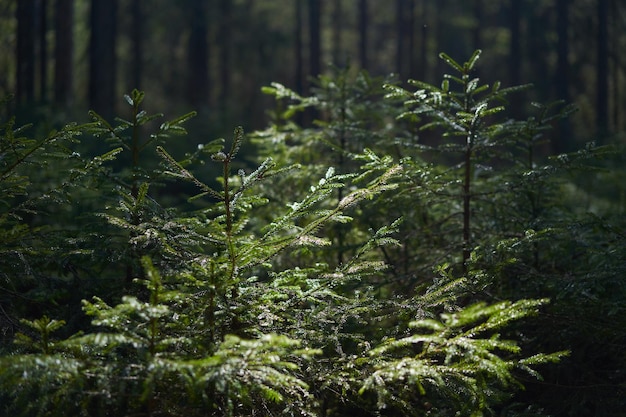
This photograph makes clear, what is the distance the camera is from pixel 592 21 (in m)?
26.6

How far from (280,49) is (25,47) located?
903 inches

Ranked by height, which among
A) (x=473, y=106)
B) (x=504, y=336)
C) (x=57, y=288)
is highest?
(x=473, y=106)

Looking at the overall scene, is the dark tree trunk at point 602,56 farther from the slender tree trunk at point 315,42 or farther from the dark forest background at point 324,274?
the dark forest background at point 324,274

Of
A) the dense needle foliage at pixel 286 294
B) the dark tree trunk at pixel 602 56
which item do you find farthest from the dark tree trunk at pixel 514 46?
the dense needle foliage at pixel 286 294

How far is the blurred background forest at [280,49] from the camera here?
17812 millimetres

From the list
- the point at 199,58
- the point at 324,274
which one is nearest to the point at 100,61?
the point at 199,58

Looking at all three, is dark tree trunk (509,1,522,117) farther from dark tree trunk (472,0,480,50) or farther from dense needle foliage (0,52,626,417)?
dense needle foliage (0,52,626,417)

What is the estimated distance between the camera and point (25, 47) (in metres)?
15.3

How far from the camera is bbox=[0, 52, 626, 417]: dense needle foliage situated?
8.54 ft

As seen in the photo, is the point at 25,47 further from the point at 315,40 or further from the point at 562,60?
the point at 562,60

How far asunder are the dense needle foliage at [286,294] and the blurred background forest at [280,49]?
11.7m

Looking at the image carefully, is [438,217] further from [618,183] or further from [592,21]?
[592,21]

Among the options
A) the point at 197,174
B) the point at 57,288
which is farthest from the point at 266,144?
the point at 197,174

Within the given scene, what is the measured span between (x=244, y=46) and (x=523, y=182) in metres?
30.5
